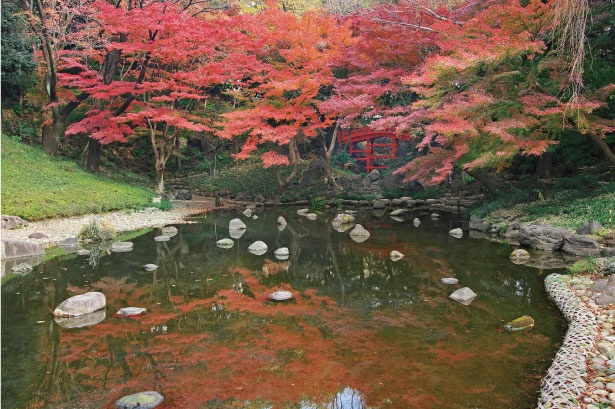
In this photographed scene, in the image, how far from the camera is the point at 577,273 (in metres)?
6.93

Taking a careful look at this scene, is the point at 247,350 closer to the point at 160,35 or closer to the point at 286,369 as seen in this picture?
the point at 286,369

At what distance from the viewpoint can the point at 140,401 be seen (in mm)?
3699

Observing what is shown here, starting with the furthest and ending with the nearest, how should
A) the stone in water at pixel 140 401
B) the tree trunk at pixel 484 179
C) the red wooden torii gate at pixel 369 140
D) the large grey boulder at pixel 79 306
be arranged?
1. the red wooden torii gate at pixel 369 140
2. the tree trunk at pixel 484 179
3. the large grey boulder at pixel 79 306
4. the stone in water at pixel 140 401

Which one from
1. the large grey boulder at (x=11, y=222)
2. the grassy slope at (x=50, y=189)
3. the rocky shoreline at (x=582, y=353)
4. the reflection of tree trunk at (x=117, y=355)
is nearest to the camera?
the rocky shoreline at (x=582, y=353)

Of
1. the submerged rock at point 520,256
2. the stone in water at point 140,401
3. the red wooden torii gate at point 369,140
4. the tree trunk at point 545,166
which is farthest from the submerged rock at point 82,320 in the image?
the red wooden torii gate at point 369,140

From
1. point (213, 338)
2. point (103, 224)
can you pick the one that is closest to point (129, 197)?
point (103, 224)

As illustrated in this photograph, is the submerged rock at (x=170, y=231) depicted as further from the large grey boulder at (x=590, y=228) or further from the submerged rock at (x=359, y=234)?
the large grey boulder at (x=590, y=228)

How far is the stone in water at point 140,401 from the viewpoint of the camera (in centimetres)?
367

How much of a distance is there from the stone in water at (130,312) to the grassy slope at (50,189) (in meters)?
6.40

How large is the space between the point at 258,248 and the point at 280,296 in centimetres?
342

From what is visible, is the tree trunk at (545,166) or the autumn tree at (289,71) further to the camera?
the autumn tree at (289,71)

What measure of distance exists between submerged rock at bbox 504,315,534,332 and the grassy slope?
10.4 m

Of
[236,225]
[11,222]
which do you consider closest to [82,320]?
[11,222]

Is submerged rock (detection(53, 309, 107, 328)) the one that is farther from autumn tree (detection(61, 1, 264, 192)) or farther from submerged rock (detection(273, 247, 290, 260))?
autumn tree (detection(61, 1, 264, 192))
